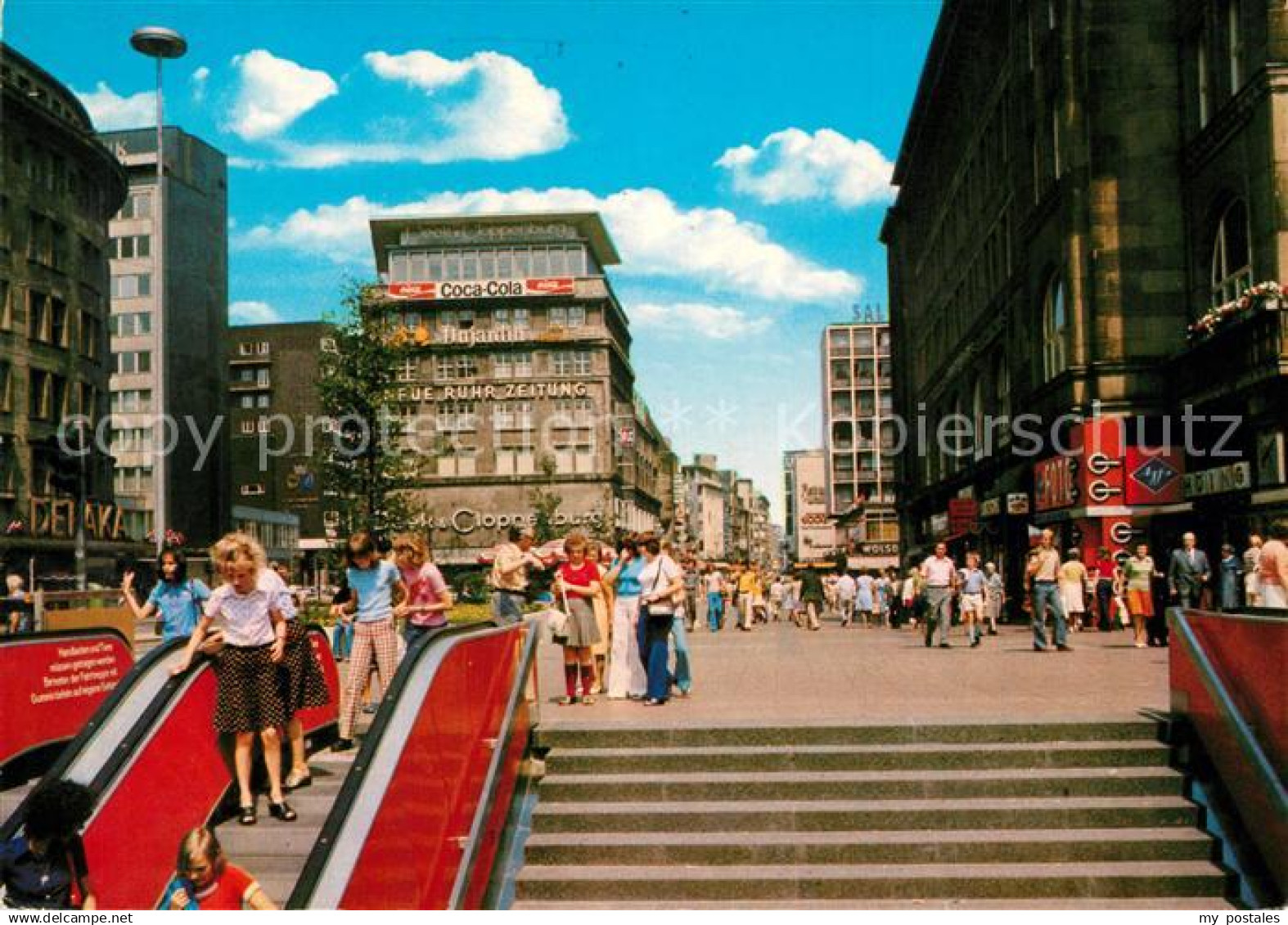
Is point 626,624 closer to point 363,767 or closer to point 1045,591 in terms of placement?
point 363,767

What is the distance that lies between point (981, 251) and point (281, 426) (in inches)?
3239

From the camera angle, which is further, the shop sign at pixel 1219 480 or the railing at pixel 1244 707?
the shop sign at pixel 1219 480

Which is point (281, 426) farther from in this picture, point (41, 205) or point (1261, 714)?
point (1261, 714)

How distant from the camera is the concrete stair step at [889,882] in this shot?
8.05 m

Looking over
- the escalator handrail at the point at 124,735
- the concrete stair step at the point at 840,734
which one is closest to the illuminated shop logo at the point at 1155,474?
the concrete stair step at the point at 840,734

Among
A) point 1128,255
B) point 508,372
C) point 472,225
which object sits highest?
point 472,225

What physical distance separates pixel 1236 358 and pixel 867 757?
19.6 metres

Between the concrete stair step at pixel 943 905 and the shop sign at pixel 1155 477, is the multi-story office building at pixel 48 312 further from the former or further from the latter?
the concrete stair step at pixel 943 905

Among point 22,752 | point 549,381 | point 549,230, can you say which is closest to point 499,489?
point 549,381

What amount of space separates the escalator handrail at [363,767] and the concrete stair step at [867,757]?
166cm

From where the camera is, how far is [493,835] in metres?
8.57

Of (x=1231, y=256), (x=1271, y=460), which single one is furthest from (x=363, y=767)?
(x=1231, y=256)

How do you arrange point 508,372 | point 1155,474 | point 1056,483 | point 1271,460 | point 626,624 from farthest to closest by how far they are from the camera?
point 508,372 < point 1056,483 < point 1155,474 < point 1271,460 < point 626,624

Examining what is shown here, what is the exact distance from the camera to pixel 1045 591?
68.1 feet
